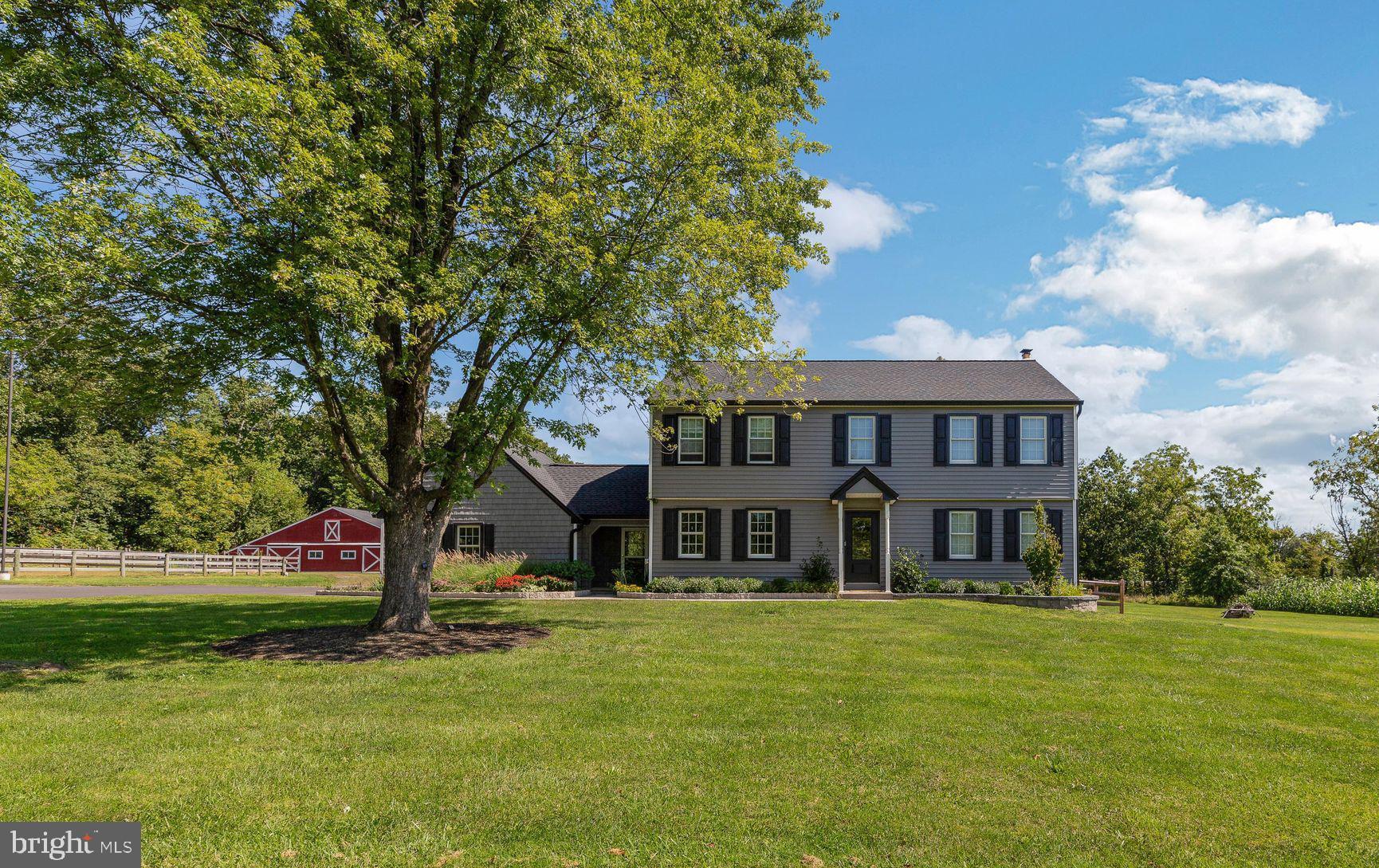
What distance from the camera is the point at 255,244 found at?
1008 cm

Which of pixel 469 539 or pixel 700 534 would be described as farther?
pixel 469 539

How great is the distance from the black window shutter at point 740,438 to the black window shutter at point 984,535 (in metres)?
7.26

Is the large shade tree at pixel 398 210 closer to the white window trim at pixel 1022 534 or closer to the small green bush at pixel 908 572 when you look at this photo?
the small green bush at pixel 908 572

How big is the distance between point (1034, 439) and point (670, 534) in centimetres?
1140

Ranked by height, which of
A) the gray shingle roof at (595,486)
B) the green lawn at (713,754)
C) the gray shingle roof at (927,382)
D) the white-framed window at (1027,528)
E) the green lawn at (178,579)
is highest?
the gray shingle roof at (927,382)

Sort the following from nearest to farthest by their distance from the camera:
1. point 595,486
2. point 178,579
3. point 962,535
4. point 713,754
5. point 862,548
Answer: point 713,754 → point 962,535 → point 862,548 → point 595,486 → point 178,579

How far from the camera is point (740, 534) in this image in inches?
912

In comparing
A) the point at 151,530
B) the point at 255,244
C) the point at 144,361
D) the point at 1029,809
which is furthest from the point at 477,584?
the point at 151,530

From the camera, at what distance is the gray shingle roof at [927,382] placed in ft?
75.6

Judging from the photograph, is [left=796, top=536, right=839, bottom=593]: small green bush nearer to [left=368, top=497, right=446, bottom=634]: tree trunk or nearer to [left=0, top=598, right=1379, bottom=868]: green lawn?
[left=0, top=598, right=1379, bottom=868]: green lawn

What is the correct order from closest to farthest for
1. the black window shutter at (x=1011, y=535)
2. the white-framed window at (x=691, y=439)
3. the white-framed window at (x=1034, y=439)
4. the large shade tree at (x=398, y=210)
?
the large shade tree at (x=398, y=210) < the black window shutter at (x=1011, y=535) < the white-framed window at (x=1034, y=439) < the white-framed window at (x=691, y=439)

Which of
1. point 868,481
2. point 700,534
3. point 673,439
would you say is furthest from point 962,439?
point 673,439

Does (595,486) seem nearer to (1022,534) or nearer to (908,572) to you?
(908,572)

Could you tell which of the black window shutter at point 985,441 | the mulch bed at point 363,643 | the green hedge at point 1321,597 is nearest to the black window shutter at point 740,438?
the black window shutter at point 985,441
